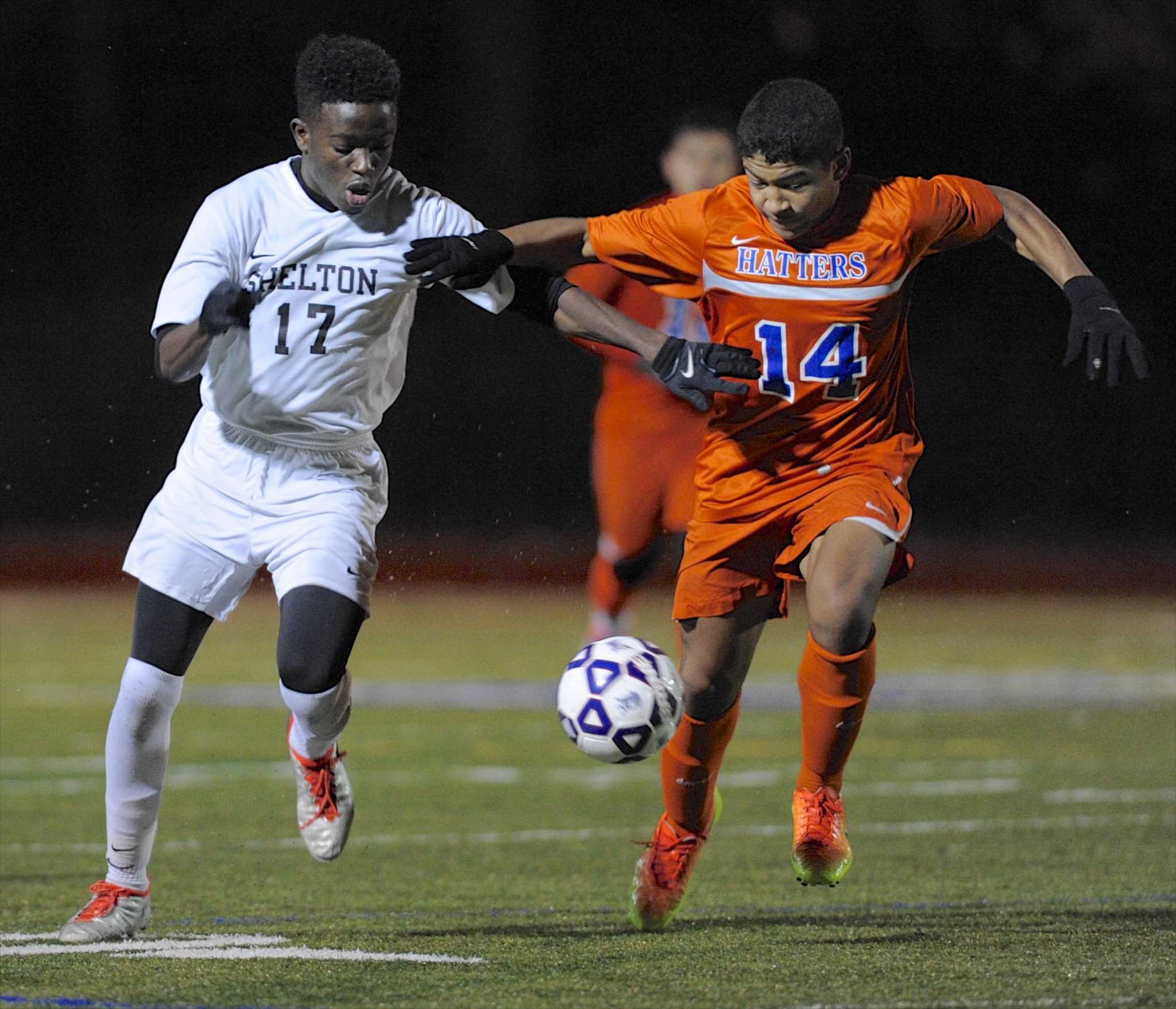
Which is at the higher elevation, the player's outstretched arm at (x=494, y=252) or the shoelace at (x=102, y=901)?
the player's outstretched arm at (x=494, y=252)

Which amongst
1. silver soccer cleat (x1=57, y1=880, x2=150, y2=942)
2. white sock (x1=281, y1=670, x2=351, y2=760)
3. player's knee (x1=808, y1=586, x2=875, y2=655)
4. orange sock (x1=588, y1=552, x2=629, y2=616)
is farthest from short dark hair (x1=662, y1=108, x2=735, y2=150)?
silver soccer cleat (x1=57, y1=880, x2=150, y2=942)

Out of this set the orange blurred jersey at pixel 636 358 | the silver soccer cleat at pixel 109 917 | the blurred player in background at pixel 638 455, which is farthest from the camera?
the blurred player in background at pixel 638 455

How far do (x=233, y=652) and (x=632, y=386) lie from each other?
9.05m

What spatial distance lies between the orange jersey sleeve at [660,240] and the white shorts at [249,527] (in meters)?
0.92

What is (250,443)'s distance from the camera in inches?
209

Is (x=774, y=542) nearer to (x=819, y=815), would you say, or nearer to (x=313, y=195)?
(x=819, y=815)

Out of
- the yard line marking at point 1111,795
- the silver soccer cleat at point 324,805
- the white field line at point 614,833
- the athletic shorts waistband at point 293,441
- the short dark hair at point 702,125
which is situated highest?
the short dark hair at point 702,125

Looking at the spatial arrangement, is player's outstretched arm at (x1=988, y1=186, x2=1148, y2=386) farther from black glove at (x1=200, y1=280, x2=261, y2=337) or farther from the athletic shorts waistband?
black glove at (x1=200, y1=280, x2=261, y2=337)

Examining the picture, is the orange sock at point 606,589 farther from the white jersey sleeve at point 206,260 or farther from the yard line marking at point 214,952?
the white jersey sleeve at point 206,260

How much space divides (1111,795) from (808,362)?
4508 mm

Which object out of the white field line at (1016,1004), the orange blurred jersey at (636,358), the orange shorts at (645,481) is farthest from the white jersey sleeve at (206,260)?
the orange shorts at (645,481)

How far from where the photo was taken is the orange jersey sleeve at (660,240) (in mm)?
5504

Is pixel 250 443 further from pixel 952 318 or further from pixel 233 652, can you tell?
pixel 952 318

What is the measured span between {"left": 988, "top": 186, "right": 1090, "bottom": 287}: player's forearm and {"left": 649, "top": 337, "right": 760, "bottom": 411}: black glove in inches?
34.6
